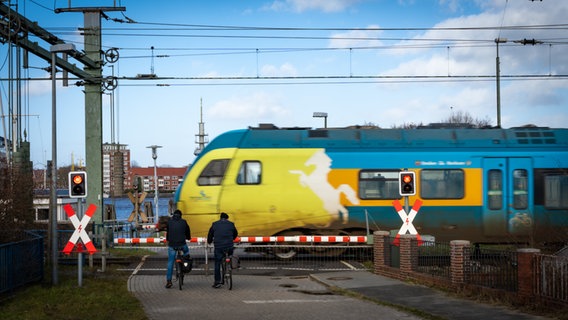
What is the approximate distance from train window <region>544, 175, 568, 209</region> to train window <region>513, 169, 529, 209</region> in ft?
2.04

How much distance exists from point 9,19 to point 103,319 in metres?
12.7

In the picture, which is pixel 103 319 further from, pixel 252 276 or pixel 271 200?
pixel 271 200

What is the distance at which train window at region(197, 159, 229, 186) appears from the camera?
22.6 m

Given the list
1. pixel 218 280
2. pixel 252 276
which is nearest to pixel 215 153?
pixel 252 276

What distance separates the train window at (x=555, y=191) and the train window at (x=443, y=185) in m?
2.66

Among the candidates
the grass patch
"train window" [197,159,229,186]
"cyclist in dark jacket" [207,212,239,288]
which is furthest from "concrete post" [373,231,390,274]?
the grass patch

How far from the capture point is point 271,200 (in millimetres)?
22703

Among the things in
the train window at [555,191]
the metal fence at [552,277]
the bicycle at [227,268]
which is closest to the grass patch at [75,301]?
the bicycle at [227,268]

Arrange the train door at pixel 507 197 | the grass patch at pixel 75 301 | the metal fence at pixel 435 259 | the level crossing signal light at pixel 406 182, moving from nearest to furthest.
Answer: the grass patch at pixel 75 301
the metal fence at pixel 435 259
the level crossing signal light at pixel 406 182
the train door at pixel 507 197

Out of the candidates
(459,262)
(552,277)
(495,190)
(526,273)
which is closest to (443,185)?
(495,190)

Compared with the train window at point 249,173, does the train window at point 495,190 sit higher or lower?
lower

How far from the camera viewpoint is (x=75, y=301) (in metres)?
14.2

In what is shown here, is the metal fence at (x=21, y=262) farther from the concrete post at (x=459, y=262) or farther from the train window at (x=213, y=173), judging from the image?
the concrete post at (x=459, y=262)

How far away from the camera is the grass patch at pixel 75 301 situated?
1262 centimetres
